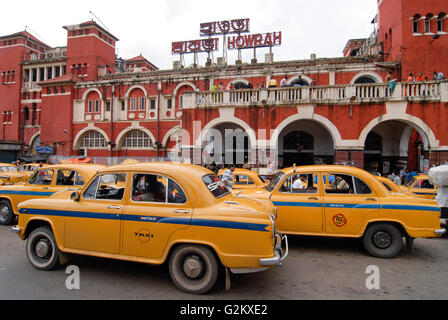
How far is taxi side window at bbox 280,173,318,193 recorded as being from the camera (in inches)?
233

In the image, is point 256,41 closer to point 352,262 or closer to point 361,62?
point 361,62

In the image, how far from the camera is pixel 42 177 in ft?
23.7

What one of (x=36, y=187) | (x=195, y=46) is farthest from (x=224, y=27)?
(x=36, y=187)

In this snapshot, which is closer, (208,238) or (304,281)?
(208,238)

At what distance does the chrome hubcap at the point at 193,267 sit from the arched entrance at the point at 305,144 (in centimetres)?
1426

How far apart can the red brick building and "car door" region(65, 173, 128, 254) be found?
10.7 m

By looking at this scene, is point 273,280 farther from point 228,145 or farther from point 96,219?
point 228,145

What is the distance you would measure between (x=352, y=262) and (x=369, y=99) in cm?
1085

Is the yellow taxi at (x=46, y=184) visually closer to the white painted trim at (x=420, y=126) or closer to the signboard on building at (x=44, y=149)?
the white painted trim at (x=420, y=126)

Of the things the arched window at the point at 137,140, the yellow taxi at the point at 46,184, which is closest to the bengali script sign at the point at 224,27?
the arched window at the point at 137,140

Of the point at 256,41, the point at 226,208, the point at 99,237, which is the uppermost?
the point at 256,41

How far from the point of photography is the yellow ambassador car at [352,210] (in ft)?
17.0

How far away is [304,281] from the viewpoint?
4188mm

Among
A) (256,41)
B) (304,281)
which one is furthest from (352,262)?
(256,41)
